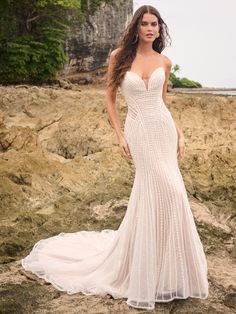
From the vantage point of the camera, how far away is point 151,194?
4.11m

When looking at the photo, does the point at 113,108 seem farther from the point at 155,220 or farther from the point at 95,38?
the point at 95,38

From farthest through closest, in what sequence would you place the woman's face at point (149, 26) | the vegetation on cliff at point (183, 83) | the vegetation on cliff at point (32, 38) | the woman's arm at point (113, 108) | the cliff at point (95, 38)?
the vegetation on cliff at point (183, 83)
the cliff at point (95, 38)
the vegetation on cliff at point (32, 38)
the woman's arm at point (113, 108)
the woman's face at point (149, 26)

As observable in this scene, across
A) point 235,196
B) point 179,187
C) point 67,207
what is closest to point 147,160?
point 179,187

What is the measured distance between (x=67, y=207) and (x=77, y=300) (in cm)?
263

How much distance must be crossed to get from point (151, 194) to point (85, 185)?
3.79 meters

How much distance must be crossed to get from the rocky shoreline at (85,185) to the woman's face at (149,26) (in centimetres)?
235

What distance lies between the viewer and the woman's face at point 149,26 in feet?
13.4

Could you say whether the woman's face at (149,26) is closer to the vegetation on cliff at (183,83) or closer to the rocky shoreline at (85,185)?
the rocky shoreline at (85,185)

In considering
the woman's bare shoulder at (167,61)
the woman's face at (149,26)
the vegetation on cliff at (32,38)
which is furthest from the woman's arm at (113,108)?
the vegetation on cliff at (32,38)

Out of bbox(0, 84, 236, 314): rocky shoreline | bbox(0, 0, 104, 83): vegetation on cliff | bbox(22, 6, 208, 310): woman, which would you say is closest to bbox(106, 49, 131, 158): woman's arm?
bbox(22, 6, 208, 310): woman

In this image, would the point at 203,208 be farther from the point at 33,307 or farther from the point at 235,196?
the point at 33,307

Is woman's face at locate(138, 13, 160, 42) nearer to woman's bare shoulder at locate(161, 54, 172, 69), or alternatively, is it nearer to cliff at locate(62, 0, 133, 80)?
woman's bare shoulder at locate(161, 54, 172, 69)

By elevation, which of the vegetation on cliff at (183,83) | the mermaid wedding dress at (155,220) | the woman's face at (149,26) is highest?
the woman's face at (149,26)

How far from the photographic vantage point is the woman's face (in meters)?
4.07
